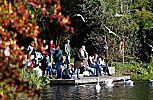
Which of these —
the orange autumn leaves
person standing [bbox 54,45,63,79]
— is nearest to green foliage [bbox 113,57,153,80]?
person standing [bbox 54,45,63,79]

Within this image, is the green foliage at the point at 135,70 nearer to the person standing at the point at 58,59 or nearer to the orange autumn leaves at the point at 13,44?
the person standing at the point at 58,59

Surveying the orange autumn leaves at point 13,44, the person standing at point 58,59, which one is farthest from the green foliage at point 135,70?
the orange autumn leaves at point 13,44

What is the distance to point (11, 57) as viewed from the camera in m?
4.07

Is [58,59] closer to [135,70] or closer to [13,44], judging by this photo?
[135,70]

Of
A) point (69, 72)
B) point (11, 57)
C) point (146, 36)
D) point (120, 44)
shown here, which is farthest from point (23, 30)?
point (146, 36)

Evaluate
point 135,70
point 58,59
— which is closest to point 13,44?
point 58,59

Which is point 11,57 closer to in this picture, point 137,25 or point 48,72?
point 48,72

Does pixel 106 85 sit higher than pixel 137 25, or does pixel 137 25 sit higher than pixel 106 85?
pixel 137 25

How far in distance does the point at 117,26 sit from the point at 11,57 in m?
32.2

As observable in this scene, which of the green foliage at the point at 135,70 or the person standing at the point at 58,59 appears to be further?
the green foliage at the point at 135,70

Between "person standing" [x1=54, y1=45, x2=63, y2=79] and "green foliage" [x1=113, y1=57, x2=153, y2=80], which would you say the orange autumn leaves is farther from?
"green foliage" [x1=113, y1=57, x2=153, y2=80]

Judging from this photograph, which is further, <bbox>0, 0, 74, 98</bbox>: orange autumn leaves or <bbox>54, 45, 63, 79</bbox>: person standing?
<bbox>54, 45, 63, 79</bbox>: person standing

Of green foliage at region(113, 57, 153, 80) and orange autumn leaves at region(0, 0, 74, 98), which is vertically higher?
green foliage at region(113, 57, 153, 80)

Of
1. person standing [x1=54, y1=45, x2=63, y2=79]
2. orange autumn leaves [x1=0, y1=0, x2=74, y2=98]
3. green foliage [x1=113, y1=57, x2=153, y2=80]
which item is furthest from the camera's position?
green foliage [x1=113, y1=57, x2=153, y2=80]
